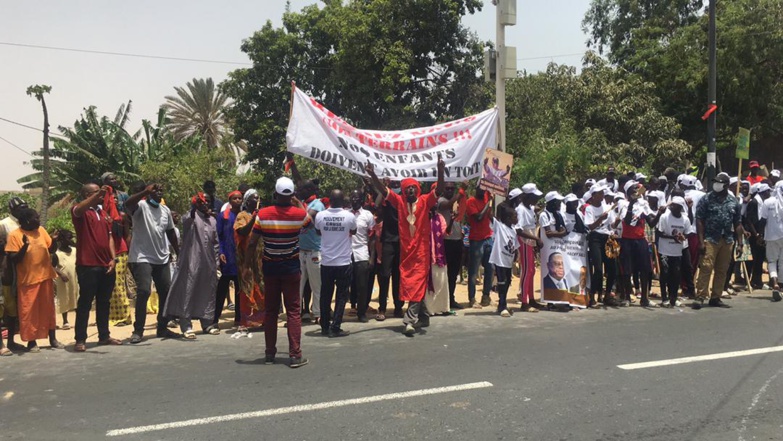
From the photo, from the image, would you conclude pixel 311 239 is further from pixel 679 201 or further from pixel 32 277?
pixel 679 201

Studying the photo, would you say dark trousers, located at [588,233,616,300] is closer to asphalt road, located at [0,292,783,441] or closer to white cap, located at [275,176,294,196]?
asphalt road, located at [0,292,783,441]

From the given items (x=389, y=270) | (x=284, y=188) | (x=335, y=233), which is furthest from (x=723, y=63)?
(x=284, y=188)

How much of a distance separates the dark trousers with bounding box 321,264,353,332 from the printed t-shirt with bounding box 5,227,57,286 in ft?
9.99

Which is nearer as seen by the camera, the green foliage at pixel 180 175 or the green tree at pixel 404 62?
the green foliage at pixel 180 175

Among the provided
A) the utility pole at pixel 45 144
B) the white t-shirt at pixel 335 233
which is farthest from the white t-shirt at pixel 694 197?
the utility pole at pixel 45 144

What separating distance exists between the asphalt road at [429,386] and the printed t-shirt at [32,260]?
2.79ft

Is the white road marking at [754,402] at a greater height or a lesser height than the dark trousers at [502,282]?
lesser

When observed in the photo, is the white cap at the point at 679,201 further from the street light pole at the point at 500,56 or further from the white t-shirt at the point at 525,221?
the street light pole at the point at 500,56

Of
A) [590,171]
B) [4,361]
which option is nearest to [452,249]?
A: [4,361]

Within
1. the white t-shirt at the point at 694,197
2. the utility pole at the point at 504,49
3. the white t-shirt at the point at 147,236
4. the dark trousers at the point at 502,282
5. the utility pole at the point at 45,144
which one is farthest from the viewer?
the utility pole at the point at 45,144

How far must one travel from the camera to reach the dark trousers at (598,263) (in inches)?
360

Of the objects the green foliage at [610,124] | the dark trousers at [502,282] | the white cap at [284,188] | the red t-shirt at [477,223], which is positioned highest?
the green foliage at [610,124]

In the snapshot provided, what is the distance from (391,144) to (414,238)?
1.65m

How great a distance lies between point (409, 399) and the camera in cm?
509
